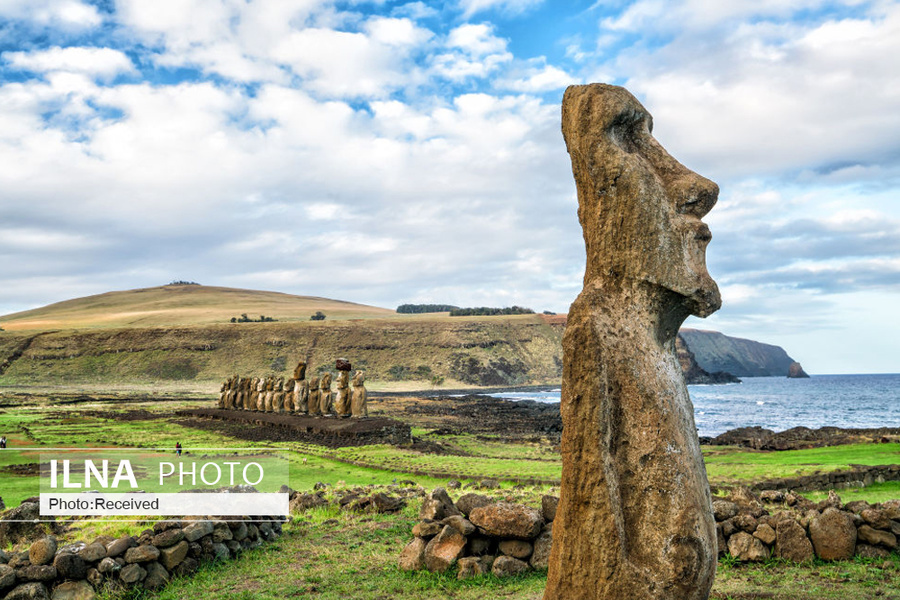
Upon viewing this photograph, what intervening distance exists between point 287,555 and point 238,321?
12867 centimetres

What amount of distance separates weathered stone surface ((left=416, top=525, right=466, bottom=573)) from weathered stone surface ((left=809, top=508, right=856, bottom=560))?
4474 millimetres

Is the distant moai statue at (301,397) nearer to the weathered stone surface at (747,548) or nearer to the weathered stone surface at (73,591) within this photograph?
the weathered stone surface at (73,591)

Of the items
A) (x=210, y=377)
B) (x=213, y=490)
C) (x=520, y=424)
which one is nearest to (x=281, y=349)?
(x=210, y=377)

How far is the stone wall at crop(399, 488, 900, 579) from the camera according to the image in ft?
27.7

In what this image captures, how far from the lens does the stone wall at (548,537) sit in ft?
27.7

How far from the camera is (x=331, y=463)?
21.6 m

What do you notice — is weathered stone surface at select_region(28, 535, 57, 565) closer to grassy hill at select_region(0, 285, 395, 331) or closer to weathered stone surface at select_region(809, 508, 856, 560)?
weathered stone surface at select_region(809, 508, 856, 560)

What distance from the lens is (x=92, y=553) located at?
805cm

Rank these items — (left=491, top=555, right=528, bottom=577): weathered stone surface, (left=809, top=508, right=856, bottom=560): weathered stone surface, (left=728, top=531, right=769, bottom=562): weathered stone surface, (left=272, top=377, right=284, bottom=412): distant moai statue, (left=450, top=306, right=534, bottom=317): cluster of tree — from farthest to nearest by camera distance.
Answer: (left=450, top=306, right=534, bottom=317): cluster of tree
(left=272, top=377, right=284, bottom=412): distant moai statue
(left=728, top=531, right=769, bottom=562): weathered stone surface
(left=809, top=508, right=856, bottom=560): weathered stone surface
(left=491, top=555, right=528, bottom=577): weathered stone surface

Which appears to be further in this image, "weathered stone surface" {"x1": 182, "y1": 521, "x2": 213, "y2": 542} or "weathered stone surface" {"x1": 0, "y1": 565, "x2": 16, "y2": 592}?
"weathered stone surface" {"x1": 182, "y1": 521, "x2": 213, "y2": 542}

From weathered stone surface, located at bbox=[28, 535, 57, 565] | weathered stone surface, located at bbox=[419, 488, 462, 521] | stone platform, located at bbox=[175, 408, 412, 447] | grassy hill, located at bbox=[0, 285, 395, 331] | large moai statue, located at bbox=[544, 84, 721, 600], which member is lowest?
stone platform, located at bbox=[175, 408, 412, 447]

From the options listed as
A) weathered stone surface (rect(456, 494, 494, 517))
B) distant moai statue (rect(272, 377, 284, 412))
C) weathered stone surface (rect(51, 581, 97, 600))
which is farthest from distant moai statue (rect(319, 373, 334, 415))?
weathered stone surface (rect(51, 581, 97, 600))

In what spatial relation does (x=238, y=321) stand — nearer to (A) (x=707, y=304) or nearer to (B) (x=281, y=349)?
(B) (x=281, y=349)

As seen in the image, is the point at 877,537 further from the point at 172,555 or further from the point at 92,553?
the point at 92,553
